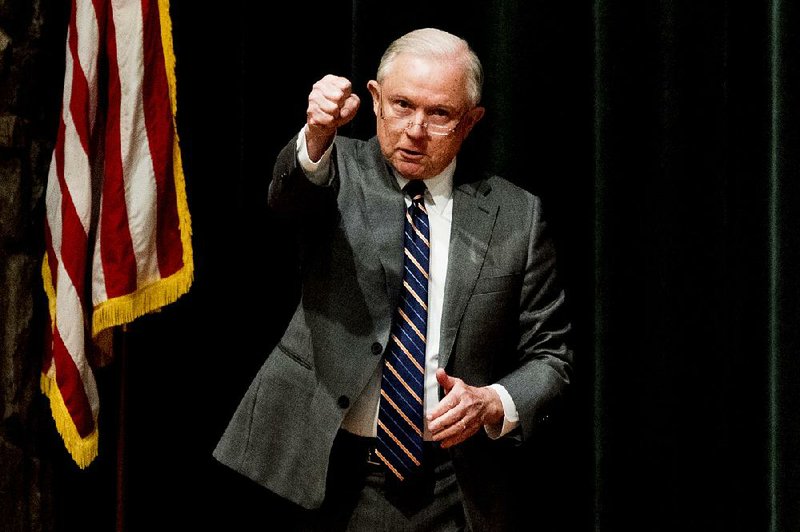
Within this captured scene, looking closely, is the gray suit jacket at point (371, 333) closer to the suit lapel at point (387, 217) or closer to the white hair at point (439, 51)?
the suit lapel at point (387, 217)

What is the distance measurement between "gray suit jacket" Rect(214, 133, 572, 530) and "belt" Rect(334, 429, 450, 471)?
4 cm

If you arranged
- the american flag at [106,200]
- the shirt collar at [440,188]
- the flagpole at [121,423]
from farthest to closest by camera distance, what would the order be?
the flagpole at [121,423] → the american flag at [106,200] → the shirt collar at [440,188]

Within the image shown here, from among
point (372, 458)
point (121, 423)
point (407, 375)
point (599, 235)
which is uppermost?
point (599, 235)

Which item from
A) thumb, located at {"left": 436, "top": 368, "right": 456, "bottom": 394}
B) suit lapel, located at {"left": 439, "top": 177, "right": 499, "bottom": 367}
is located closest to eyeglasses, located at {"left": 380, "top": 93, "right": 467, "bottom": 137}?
suit lapel, located at {"left": 439, "top": 177, "right": 499, "bottom": 367}

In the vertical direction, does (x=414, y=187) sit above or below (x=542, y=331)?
above

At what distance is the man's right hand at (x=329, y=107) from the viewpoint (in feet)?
5.03

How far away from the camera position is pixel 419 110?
1.71 meters

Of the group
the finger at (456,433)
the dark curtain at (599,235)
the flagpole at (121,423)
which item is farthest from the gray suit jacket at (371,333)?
the flagpole at (121,423)

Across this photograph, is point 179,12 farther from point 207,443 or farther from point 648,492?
point 648,492

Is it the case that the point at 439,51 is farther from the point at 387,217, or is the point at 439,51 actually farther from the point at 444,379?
the point at 444,379

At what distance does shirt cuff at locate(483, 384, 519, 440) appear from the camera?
1.71 meters

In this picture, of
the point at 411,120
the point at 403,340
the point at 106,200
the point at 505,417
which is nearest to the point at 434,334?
the point at 403,340

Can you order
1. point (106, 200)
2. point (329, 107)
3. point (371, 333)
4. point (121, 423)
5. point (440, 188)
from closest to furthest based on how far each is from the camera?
point (329, 107), point (371, 333), point (440, 188), point (106, 200), point (121, 423)

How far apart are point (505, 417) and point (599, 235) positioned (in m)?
0.58
